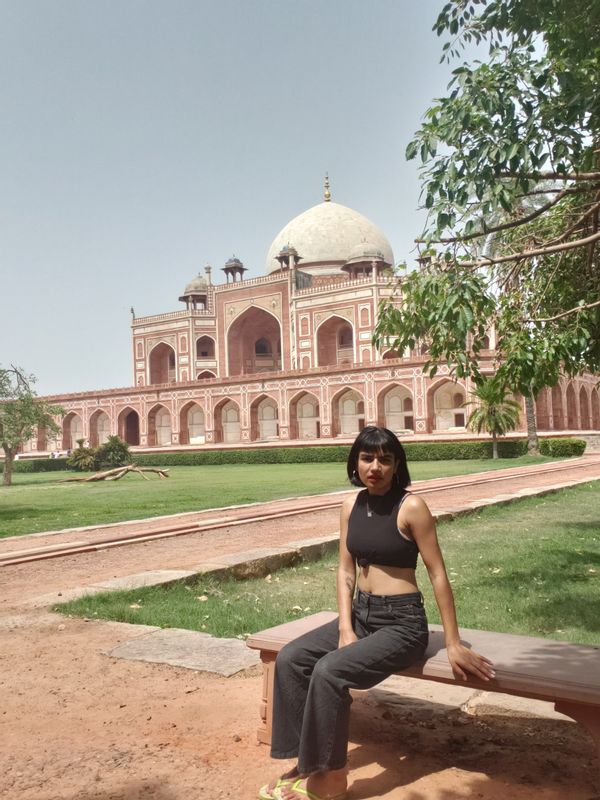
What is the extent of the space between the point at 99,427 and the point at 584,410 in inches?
971

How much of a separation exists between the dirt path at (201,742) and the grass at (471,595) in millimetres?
842

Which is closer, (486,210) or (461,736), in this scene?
(461,736)

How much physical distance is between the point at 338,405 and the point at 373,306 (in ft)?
18.9

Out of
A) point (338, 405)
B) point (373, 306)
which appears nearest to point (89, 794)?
point (338, 405)

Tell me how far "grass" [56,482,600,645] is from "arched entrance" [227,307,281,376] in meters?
34.0

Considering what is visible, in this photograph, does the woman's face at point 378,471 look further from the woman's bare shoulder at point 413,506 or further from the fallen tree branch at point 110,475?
the fallen tree branch at point 110,475

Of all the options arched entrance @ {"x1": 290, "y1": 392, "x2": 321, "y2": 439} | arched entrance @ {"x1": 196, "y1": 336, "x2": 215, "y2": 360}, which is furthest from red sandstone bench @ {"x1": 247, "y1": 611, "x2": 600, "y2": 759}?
arched entrance @ {"x1": 196, "y1": 336, "x2": 215, "y2": 360}

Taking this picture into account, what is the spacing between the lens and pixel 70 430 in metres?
40.8

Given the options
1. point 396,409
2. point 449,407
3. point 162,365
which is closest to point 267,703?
point 449,407

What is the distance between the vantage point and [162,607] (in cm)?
432

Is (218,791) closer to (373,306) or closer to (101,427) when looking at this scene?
(373,306)

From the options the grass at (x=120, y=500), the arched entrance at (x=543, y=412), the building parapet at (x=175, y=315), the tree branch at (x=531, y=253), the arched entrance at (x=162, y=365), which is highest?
the building parapet at (x=175, y=315)

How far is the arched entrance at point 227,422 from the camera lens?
3550 cm

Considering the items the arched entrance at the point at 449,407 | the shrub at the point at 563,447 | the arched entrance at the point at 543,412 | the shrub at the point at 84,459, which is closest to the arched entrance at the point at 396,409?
the arched entrance at the point at 449,407
